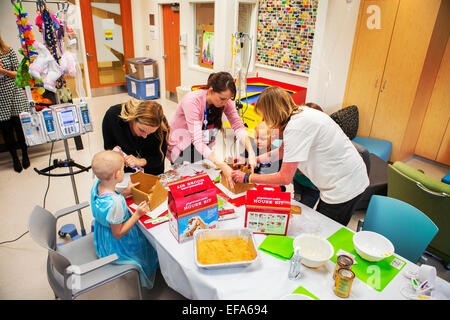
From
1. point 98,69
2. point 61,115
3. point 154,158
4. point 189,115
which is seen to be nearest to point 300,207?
point 189,115

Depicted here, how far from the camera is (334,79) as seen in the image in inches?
157

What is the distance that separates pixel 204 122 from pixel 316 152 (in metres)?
0.91

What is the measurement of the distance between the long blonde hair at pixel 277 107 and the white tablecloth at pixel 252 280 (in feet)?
2.13

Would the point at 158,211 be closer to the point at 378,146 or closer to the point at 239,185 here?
the point at 239,185

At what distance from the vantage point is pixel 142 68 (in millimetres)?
6105

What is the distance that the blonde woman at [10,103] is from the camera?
3.23 meters

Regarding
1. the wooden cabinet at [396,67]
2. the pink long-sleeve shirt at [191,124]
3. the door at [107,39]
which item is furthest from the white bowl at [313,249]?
the door at [107,39]

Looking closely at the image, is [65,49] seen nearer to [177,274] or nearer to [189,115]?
[189,115]

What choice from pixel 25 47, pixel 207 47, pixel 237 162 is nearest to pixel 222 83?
pixel 237 162

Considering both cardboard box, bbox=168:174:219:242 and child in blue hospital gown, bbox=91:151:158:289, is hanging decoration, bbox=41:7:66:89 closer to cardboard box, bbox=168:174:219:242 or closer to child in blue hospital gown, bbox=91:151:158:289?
child in blue hospital gown, bbox=91:151:158:289

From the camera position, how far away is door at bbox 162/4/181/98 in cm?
575
